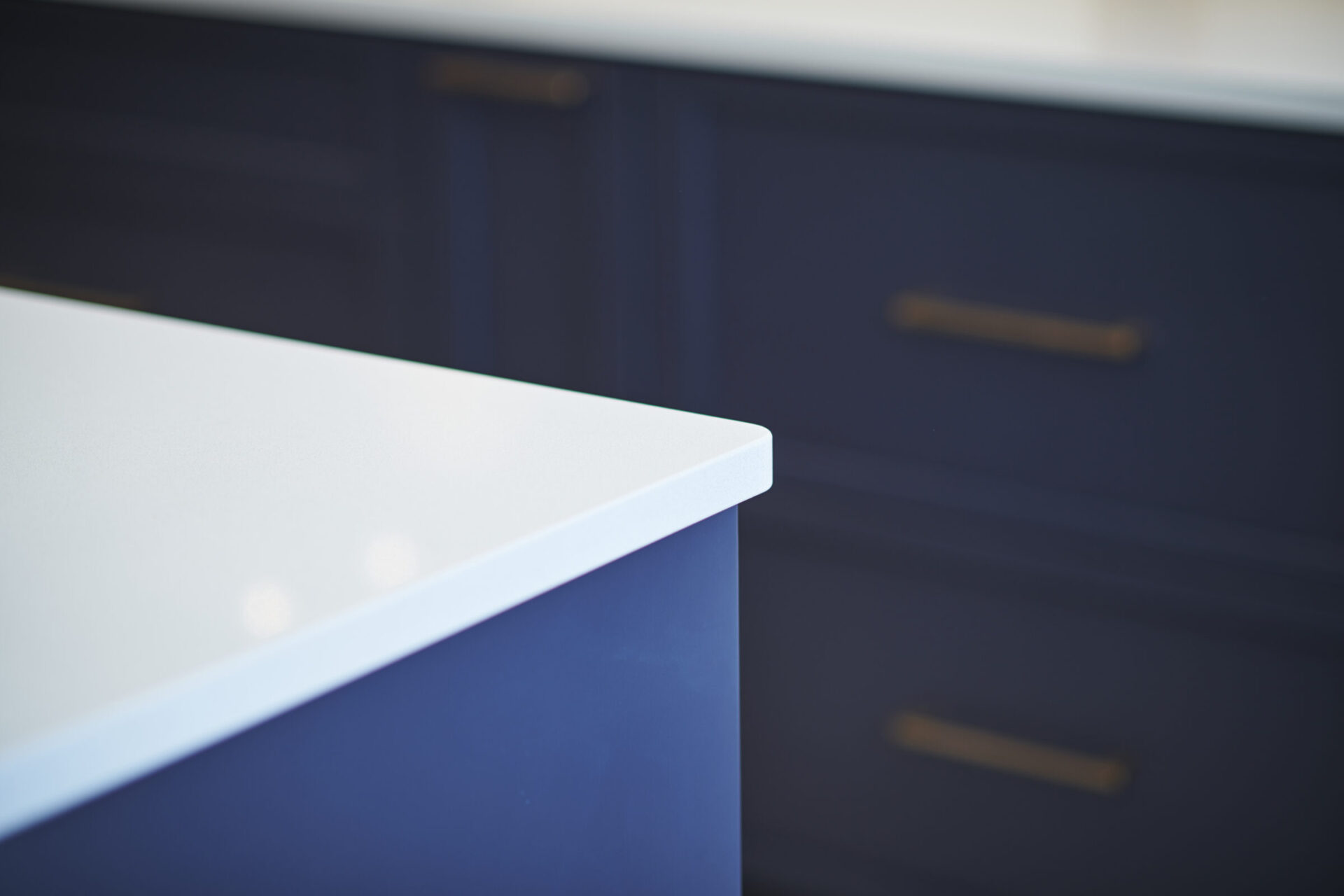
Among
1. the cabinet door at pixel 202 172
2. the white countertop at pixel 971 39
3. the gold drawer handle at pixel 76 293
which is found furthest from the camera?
the gold drawer handle at pixel 76 293

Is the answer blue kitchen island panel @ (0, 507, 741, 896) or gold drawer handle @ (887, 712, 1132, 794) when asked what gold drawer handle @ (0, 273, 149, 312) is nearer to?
gold drawer handle @ (887, 712, 1132, 794)

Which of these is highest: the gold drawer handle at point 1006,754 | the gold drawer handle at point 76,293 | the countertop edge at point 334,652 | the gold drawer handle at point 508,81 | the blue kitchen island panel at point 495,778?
the gold drawer handle at point 508,81

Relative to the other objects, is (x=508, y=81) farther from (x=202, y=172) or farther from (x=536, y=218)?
(x=202, y=172)

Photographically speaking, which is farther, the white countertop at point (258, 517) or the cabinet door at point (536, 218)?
the cabinet door at point (536, 218)

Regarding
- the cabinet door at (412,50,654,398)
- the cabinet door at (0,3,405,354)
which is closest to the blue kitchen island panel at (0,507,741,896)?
the cabinet door at (412,50,654,398)

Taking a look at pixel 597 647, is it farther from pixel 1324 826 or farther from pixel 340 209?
pixel 340 209

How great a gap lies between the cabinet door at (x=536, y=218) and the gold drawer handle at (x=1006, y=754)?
332 mm

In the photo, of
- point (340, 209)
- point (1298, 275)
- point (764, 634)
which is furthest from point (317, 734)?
point (340, 209)

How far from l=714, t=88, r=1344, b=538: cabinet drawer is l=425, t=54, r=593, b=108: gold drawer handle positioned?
0.41ft

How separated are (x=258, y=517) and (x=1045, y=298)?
80 cm

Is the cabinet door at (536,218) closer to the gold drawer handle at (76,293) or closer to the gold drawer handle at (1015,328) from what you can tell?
the gold drawer handle at (1015,328)

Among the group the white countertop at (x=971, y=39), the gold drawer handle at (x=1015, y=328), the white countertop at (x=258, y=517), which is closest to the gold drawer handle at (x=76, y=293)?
the white countertop at (x=971, y=39)

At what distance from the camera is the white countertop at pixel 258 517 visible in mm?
295

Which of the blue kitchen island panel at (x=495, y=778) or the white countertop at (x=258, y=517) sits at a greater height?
the white countertop at (x=258, y=517)
